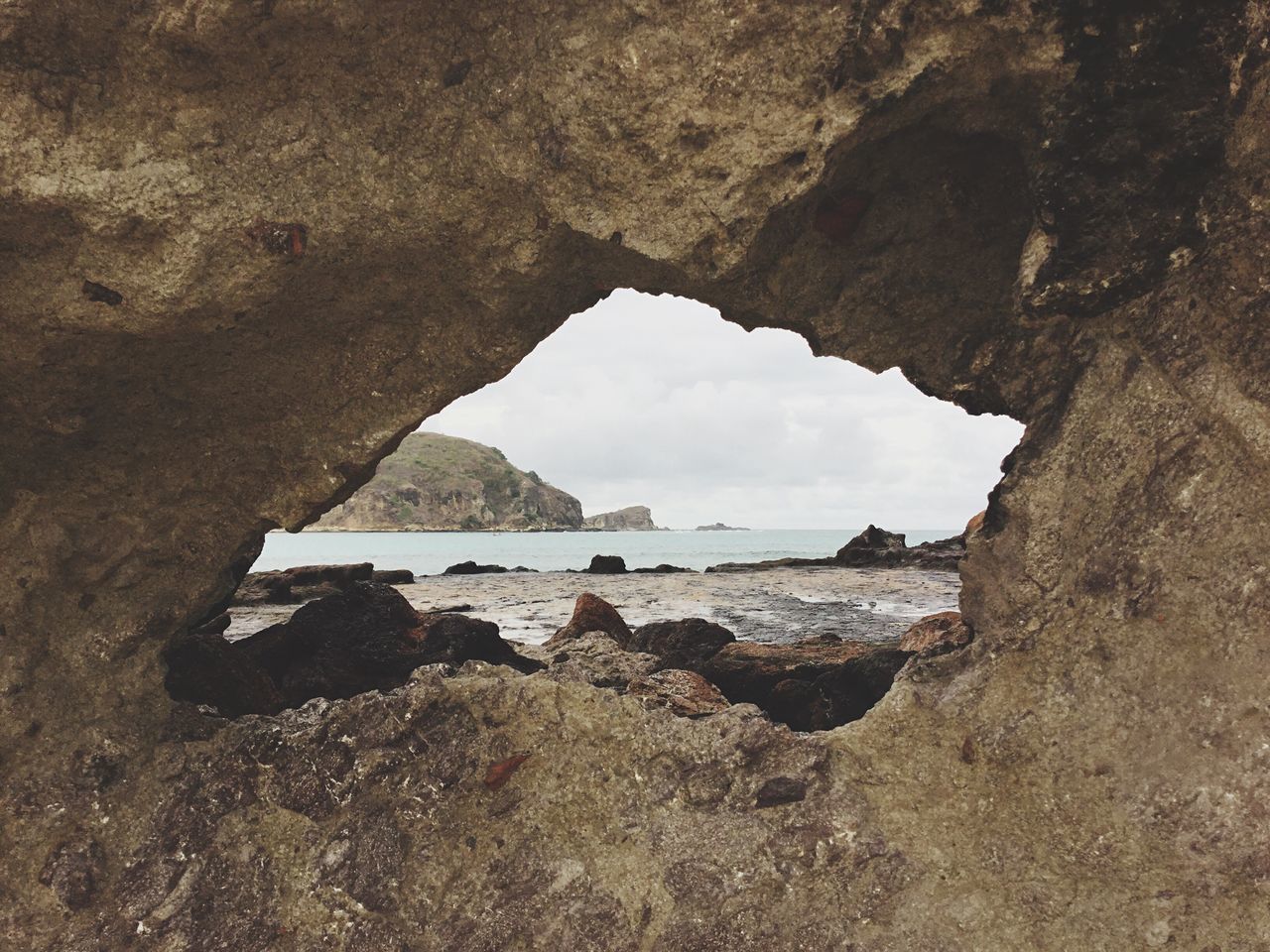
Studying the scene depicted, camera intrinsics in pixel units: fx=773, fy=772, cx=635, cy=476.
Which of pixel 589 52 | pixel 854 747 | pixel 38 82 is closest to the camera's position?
pixel 38 82

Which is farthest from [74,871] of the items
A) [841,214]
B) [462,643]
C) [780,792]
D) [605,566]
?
[605,566]

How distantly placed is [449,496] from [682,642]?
13164 cm

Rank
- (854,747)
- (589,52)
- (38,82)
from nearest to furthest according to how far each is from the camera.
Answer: (38,82)
(589,52)
(854,747)

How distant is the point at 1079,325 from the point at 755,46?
1.72 m

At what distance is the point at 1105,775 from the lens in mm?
3004

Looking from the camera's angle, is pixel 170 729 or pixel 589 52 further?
pixel 170 729

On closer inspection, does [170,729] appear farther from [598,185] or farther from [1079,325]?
[1079,325]

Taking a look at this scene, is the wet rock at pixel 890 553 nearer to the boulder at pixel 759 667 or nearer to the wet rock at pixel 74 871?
the boulder at pixel 759 667

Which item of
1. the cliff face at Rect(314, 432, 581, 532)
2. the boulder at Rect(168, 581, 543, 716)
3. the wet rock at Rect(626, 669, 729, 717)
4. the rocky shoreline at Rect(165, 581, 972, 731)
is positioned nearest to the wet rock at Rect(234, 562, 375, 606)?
the rocky shoreline at Rect(165, 581, 972, 731)

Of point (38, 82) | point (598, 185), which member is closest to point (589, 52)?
point (598, 185)

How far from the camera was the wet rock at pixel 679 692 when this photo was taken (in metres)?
4.75

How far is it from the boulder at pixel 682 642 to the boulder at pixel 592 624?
176 millimetres

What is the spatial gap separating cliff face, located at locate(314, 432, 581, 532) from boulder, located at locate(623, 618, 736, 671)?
116 metres

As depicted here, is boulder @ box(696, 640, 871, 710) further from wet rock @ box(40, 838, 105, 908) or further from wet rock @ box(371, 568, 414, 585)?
wet rock @ box(371, 568, 414, 585)
